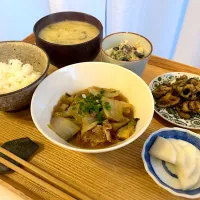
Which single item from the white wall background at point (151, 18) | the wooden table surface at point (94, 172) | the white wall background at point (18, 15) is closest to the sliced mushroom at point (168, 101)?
the wooden table surface at point (94, 172)

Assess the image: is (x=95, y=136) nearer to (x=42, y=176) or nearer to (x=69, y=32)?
(x=42, y=176)

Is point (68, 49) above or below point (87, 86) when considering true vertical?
above

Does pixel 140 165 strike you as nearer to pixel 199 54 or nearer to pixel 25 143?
pixel 25 143

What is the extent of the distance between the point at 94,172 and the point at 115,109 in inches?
10.1

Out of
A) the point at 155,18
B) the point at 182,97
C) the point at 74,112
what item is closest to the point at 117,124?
the point at 74,112

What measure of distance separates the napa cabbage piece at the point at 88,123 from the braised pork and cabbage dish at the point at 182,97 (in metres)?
0.35

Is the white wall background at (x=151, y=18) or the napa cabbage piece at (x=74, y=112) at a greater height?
the napa cabbage piece at (x=74, y=112)

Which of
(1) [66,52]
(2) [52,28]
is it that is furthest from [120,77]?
(2) [52,28]

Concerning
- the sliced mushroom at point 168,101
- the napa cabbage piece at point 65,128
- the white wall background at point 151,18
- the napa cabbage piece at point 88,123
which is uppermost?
the napa cabbage piece at point 88,123

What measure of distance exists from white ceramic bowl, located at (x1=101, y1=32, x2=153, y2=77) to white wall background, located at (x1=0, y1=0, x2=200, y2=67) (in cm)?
75

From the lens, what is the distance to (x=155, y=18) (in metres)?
2.17

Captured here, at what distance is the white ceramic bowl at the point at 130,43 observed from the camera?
47.0 inches

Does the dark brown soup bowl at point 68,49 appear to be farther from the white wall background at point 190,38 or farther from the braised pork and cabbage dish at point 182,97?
the white wall background at point 190,38

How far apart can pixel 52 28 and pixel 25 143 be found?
678 mm
